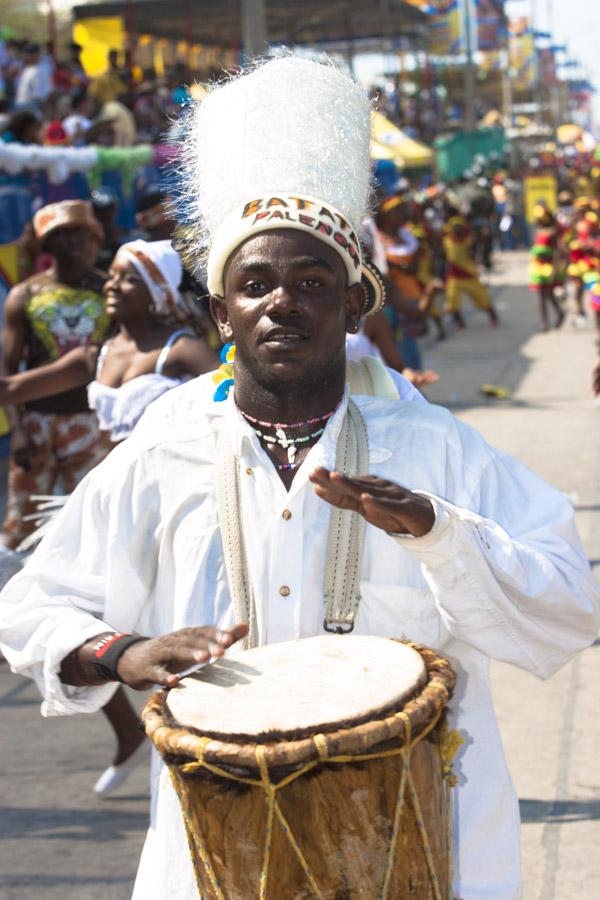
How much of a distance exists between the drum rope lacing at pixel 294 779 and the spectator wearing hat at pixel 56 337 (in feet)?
14.0

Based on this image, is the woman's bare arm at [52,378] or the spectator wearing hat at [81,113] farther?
the spectator wearing hat at [81,113]

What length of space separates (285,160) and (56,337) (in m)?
3.97

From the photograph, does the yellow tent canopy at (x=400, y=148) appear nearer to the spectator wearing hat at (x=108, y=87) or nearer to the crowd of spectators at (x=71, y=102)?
the crowd of spectators at (x=71, y=102)

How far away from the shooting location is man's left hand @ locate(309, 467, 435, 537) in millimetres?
1996

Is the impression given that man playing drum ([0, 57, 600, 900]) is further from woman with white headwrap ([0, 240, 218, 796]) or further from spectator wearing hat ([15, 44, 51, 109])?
spectator wearing hat ([15, 44, 51, 109])

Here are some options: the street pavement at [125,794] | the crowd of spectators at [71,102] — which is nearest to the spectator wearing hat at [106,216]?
the crowd of spectators at [71,102]

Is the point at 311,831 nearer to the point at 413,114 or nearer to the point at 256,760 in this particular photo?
the point at 256,760

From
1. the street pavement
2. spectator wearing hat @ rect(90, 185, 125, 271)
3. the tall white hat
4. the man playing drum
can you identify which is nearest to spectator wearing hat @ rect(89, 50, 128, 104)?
spectator wearing hat @ rect(90, 185, 125, 271)

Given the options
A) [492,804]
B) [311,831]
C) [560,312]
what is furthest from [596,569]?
[560,312]

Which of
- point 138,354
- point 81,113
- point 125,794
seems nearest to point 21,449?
point 138,354

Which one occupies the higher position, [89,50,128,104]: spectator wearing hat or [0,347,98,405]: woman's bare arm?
[89,50,128,104]: spectator wearing hat

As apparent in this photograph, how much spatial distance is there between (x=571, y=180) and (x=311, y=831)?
47.0 m

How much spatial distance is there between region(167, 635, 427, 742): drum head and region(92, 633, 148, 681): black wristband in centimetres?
13

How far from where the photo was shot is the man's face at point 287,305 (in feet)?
7.39
